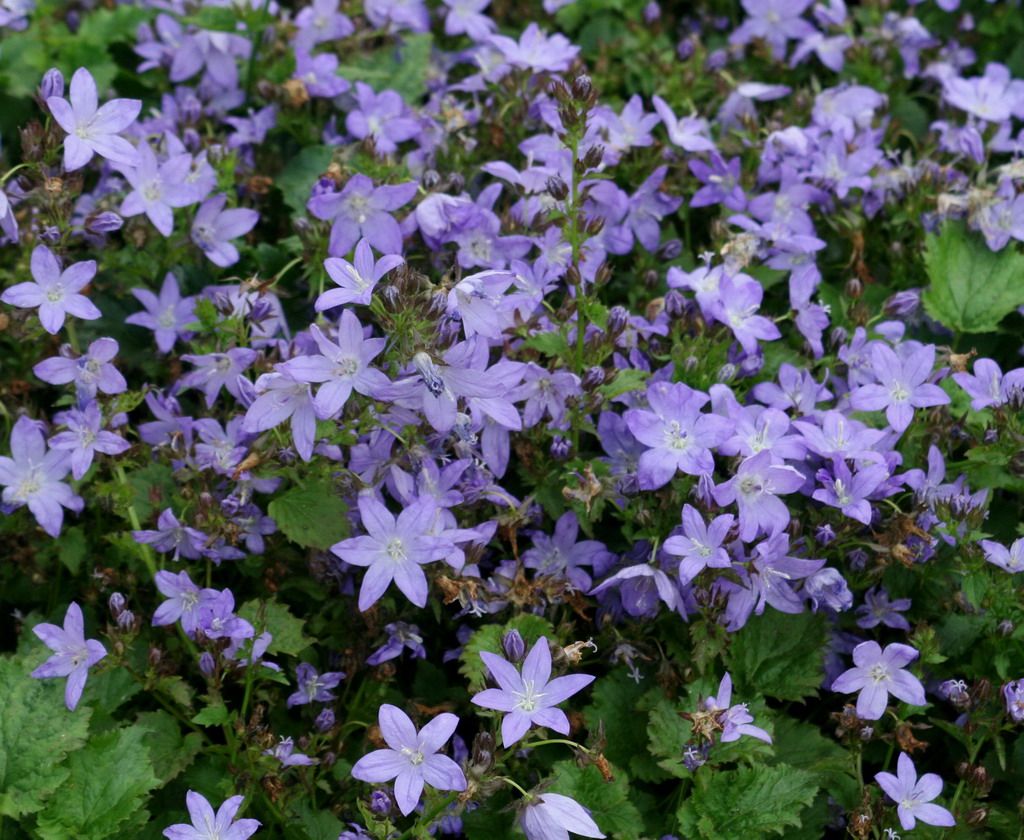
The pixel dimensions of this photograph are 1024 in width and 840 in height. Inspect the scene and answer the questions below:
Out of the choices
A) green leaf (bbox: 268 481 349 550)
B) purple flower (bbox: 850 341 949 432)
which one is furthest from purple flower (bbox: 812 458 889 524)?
green leaf (bbox: 268 481 349 550)

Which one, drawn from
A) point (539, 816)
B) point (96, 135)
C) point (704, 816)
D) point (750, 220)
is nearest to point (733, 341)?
point (750, 220)

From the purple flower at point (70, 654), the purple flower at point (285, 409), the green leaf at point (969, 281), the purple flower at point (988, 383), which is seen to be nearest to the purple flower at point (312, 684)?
the purple flower at point (70, 654)

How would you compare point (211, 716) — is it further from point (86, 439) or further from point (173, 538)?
point (86, 439)

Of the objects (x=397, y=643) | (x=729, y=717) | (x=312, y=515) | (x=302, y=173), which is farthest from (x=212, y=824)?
(x=302, y=173)

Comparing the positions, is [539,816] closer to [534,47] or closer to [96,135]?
[96,135]

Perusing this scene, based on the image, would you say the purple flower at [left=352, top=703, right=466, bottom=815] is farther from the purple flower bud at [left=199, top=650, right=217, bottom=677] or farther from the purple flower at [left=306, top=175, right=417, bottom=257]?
the purple flower at [left=306, top=175, right=417, bottom=257]

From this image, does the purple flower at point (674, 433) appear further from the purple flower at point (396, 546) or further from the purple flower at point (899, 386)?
the purple flower at point (396, 546)

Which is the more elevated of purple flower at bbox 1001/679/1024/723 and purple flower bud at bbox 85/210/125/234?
purple flower bud at bbox 85/210/125/234
